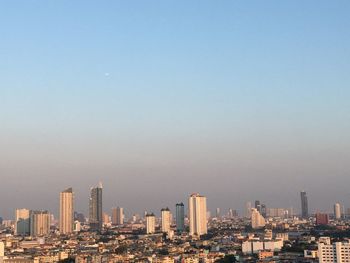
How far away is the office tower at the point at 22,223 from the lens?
30.8 m

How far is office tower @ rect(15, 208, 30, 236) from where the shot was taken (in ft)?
101

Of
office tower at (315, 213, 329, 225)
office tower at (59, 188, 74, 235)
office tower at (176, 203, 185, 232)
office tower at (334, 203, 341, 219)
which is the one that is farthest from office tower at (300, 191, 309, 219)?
office tower at (59, 188, 74, 235)

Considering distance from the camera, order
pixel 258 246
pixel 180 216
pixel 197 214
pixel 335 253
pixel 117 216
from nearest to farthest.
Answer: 1. pixel 335 253
2. pixel 258 246
3. pixel 197 214
4. pixel 180 216
5. pixel 117 216

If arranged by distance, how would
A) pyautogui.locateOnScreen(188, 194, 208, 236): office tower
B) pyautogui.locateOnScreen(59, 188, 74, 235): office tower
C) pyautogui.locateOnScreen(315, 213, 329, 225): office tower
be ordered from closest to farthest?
1. pyautogui.locateOnScreen(188, 194, 208, 236): office tower
2. pyautogui.locateOnScreen(59, 188, 74, 235): office tower
3. pyautogui.locateOnScreen(315, 213, 329, 225): office tower

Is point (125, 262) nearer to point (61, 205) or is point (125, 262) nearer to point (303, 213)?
point (61, 205)

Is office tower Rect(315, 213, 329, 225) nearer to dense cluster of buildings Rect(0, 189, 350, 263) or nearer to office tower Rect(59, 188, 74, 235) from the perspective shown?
dense cluster of buildings Rect(0, 189, 350, 263)

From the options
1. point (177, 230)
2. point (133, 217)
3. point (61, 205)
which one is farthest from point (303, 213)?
point (61, 205)

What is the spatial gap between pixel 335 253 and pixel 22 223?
77.2ft

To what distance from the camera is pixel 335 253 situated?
38.5ft

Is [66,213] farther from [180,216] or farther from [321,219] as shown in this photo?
[321,219]

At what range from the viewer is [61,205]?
102 ft

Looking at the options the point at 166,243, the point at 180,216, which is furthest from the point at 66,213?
the point at 166,243

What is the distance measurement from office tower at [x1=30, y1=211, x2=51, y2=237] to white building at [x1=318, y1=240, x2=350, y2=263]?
20.9 meters

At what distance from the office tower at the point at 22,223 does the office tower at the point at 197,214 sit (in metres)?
9.75
